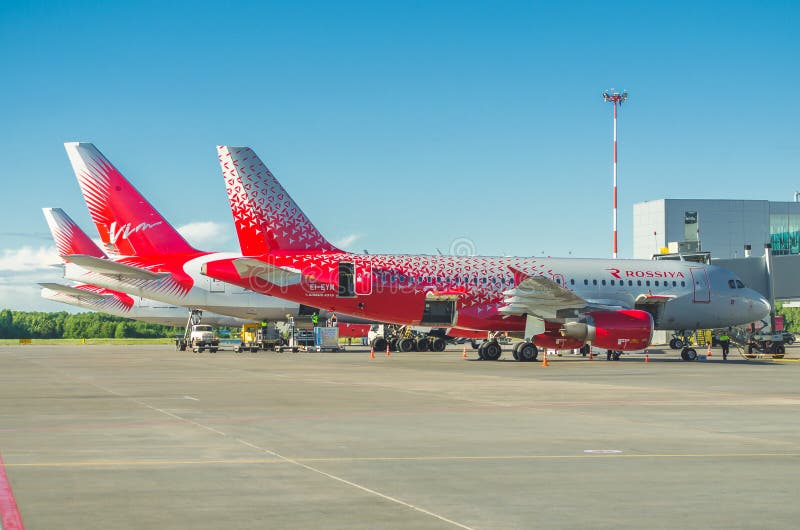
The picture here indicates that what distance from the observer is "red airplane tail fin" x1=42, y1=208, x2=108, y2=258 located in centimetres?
6606

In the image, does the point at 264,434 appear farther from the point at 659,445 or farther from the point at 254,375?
the point at 254,375

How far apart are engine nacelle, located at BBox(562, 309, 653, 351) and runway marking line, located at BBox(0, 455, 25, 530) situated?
32.0 m

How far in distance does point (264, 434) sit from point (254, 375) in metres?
16.8

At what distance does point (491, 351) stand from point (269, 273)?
33.0ft

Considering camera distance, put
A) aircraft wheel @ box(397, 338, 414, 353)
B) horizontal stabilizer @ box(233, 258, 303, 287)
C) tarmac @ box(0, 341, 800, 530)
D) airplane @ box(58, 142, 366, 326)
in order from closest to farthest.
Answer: tarmac @ box(0, 341, 800, 530) < horizontal stabilizer @ box(233, 258, 303, 287) < airplane @ box(58, 142, 366, 326) < aircraft wheel @ box(397, 338, 414, 353)

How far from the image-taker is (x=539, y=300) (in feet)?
136

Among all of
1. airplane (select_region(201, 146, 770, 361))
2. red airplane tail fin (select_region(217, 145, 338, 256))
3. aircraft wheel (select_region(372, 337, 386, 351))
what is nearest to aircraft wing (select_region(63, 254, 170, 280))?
airplane (select_region(201, 146, 770, 361))

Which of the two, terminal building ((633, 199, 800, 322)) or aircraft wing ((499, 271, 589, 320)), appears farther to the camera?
terminal building ((633, 199, 800, 322))

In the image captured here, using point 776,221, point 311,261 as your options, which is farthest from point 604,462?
point 776,221

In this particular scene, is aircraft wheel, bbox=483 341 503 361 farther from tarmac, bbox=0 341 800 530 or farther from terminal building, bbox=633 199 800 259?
terminal building, bbox=633 199 800 259

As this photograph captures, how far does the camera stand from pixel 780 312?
455 ft

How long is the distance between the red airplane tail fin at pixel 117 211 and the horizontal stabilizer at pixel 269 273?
1135cm

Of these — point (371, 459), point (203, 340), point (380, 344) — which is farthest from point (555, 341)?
point (371, 459)

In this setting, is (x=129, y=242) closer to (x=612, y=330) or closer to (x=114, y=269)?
(x=114, y=269)
